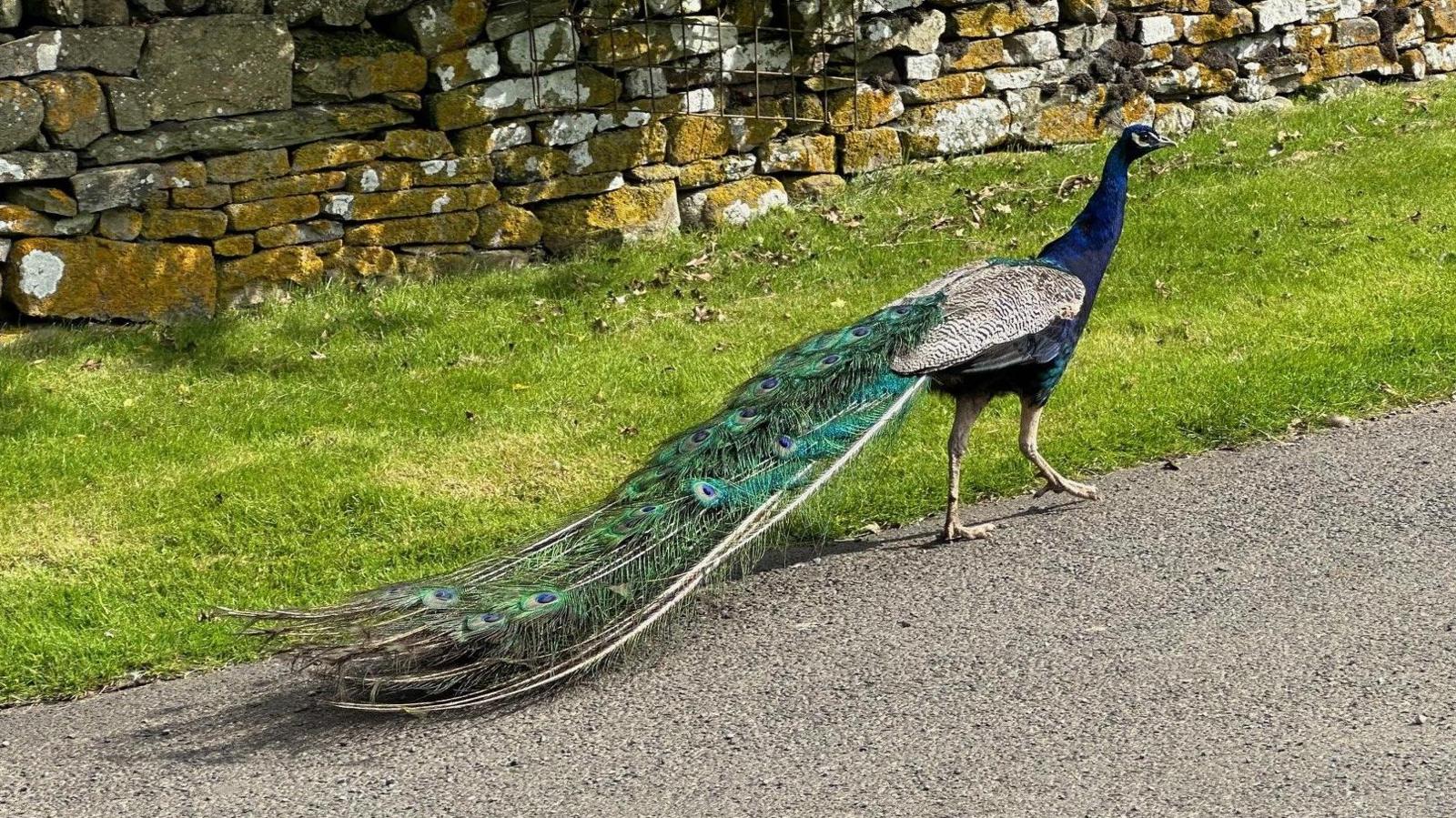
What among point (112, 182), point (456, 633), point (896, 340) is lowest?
point (456, 633)

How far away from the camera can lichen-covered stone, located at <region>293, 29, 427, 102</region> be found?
9.30 metres

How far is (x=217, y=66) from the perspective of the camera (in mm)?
9000

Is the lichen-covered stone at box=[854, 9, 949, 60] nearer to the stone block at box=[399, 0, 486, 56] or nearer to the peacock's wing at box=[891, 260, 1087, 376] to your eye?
the stone block at box=[399, 0, 486, 56]

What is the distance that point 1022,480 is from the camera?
22.5 ft

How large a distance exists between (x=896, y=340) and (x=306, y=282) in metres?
4.75

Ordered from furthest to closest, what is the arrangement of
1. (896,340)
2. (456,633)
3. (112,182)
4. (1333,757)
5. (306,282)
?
1. (306,282)
2. (112,182)
3. (896,340)
4. (456,633)
5. (1333,757)

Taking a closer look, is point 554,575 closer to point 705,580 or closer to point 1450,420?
point 705,580

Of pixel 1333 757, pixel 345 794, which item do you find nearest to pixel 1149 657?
pixel 1333 757

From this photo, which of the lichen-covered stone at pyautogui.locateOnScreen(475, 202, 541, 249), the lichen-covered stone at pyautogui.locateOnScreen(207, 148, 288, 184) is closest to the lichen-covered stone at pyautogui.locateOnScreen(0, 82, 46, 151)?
the lichen-covered stone at pyautogui.locateOnScreen(207, 148, 288, 184)

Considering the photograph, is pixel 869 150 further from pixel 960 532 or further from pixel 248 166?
pixel 960 532

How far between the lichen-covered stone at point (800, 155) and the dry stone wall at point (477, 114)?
0.02 metres

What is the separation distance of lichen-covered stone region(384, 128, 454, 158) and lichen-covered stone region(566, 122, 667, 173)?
84 cm

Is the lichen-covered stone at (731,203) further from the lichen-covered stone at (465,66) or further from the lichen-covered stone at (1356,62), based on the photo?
the lichen-covered stone at (1356,62)

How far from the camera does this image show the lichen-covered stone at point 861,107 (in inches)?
437
